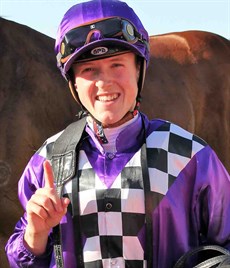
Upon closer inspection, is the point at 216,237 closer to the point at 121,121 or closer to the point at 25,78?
the point at 121,121

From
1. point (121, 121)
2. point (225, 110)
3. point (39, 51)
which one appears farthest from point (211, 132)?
point (121, 121)

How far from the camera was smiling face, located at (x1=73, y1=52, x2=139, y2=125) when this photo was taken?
1894 mm

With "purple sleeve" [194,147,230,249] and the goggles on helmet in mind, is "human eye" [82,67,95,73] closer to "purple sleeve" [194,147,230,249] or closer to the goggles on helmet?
the goggles on helmet

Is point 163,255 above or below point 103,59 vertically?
below

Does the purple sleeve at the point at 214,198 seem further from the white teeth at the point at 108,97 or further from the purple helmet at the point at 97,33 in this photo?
the purple helmet at the point at 97,33

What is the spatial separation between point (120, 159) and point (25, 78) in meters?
1.99

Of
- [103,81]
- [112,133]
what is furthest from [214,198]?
[103,81]

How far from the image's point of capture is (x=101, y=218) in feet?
6.09

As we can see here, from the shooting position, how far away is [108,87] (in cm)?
188

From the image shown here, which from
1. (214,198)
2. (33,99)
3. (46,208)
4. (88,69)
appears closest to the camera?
(46,208)

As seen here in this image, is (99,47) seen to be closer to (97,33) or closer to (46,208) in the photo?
(97,33)

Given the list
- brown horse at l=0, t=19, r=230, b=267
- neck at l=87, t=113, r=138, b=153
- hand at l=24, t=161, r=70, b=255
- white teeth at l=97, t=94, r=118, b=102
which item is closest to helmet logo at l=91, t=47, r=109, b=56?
white teeth at l=97, t=94, r=118, b=102

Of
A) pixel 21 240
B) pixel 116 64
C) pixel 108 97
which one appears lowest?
pixel 21 240

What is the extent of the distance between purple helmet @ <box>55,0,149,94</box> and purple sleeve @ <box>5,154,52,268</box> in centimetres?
35
